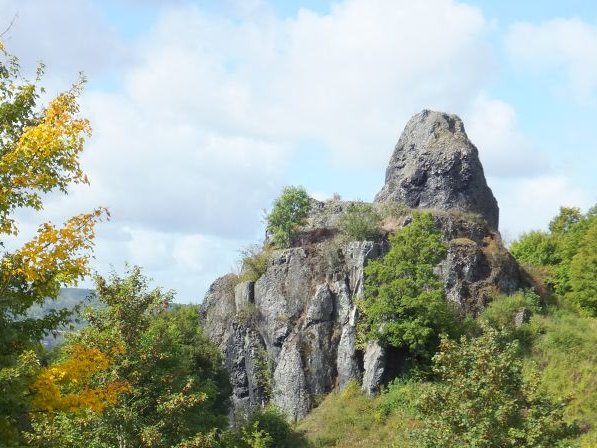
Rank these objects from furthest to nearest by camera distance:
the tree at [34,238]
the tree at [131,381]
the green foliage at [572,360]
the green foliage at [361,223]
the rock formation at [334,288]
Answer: the green foliage at [361,223], the rock formation at [334,288], the green foliage at [572,360], the tree at [131,381], the tree at [34,238]

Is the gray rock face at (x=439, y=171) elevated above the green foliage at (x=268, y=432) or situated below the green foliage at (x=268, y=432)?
above

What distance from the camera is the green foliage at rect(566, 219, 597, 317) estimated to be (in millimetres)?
51350

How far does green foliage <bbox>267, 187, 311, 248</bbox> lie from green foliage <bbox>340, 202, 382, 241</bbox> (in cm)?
407

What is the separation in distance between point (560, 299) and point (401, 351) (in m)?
13.6

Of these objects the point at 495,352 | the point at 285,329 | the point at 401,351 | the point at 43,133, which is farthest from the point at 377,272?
the point at 43,133

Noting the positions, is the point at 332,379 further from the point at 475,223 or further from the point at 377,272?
the point at 475,223

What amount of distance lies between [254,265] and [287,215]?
4.69 m

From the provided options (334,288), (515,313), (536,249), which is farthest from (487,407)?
(536,249)

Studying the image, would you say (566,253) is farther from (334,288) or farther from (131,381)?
(131,381)

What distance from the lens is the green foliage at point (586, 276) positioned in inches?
2022

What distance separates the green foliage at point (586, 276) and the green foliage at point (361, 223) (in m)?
13.9

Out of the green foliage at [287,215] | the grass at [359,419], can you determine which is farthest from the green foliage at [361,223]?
the grass at [359,419]

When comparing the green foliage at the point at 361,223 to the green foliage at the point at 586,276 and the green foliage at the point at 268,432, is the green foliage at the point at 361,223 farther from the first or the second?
the green foliage at the point at 268,432

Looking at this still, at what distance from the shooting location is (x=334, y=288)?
5503 centimetres
